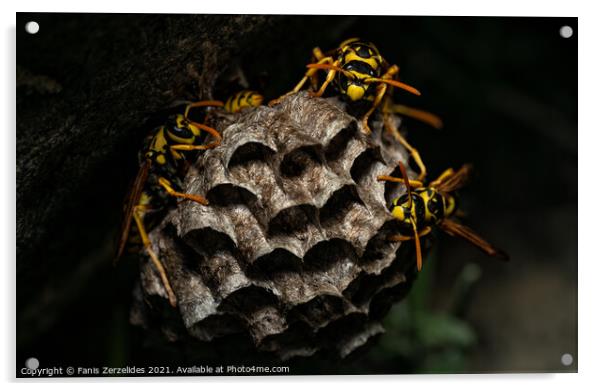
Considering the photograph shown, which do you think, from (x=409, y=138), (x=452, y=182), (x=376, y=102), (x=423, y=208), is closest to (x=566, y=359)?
(x=452, y=182)

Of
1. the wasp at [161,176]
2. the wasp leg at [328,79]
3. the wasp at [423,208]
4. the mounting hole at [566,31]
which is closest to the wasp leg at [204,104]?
the wasp at [161,176]

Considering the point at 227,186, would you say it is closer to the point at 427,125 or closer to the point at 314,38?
the point at 314,38

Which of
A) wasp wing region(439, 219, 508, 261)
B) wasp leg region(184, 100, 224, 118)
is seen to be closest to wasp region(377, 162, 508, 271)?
wasp wing region(439, 219, 508, 261)

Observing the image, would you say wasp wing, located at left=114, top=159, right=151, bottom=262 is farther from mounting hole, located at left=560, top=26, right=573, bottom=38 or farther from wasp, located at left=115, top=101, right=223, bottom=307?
mounting hole, located at left=560, top=26, right=573, bottom=38

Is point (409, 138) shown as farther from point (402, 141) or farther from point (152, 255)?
point (152, 255)

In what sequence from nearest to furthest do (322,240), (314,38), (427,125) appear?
(322,240) → (314,38) → (427,125)

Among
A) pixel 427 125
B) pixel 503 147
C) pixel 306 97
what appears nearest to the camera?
pixel 306 97
